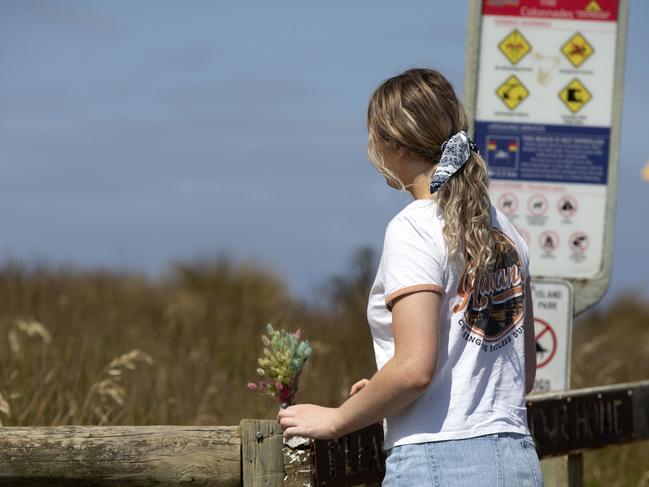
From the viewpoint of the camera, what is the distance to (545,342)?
17.8 feet

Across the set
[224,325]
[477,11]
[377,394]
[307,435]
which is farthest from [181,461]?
[224,325]

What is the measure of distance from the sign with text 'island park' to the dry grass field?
186cm

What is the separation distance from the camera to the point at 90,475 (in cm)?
338

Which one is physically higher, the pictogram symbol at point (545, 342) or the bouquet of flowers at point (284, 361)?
the pictogram symbol at point (545, 342)

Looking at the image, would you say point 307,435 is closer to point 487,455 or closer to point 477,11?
point 487,455

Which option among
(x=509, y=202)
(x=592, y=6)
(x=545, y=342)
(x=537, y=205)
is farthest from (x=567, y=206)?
(x=592, y=6)

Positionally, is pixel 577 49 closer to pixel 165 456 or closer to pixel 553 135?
pixel 553 135

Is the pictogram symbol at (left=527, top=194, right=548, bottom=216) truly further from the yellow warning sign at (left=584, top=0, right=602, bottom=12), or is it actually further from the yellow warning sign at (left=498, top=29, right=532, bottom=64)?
the yellow warning sign at (left=584, top=0, right=602, bottom=12)

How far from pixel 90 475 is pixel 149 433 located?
221 millimetres

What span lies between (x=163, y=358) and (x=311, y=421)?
5.53m

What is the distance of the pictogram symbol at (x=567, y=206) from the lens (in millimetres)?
5461

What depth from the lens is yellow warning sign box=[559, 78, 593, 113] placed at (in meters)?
5.48

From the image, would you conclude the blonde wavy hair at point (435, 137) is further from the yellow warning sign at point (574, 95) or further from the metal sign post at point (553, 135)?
the yellow warning sign at point (574, 95)

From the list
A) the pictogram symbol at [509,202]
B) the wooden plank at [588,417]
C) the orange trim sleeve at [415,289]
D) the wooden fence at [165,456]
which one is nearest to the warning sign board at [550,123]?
the pictogram symbol at [509,202]
